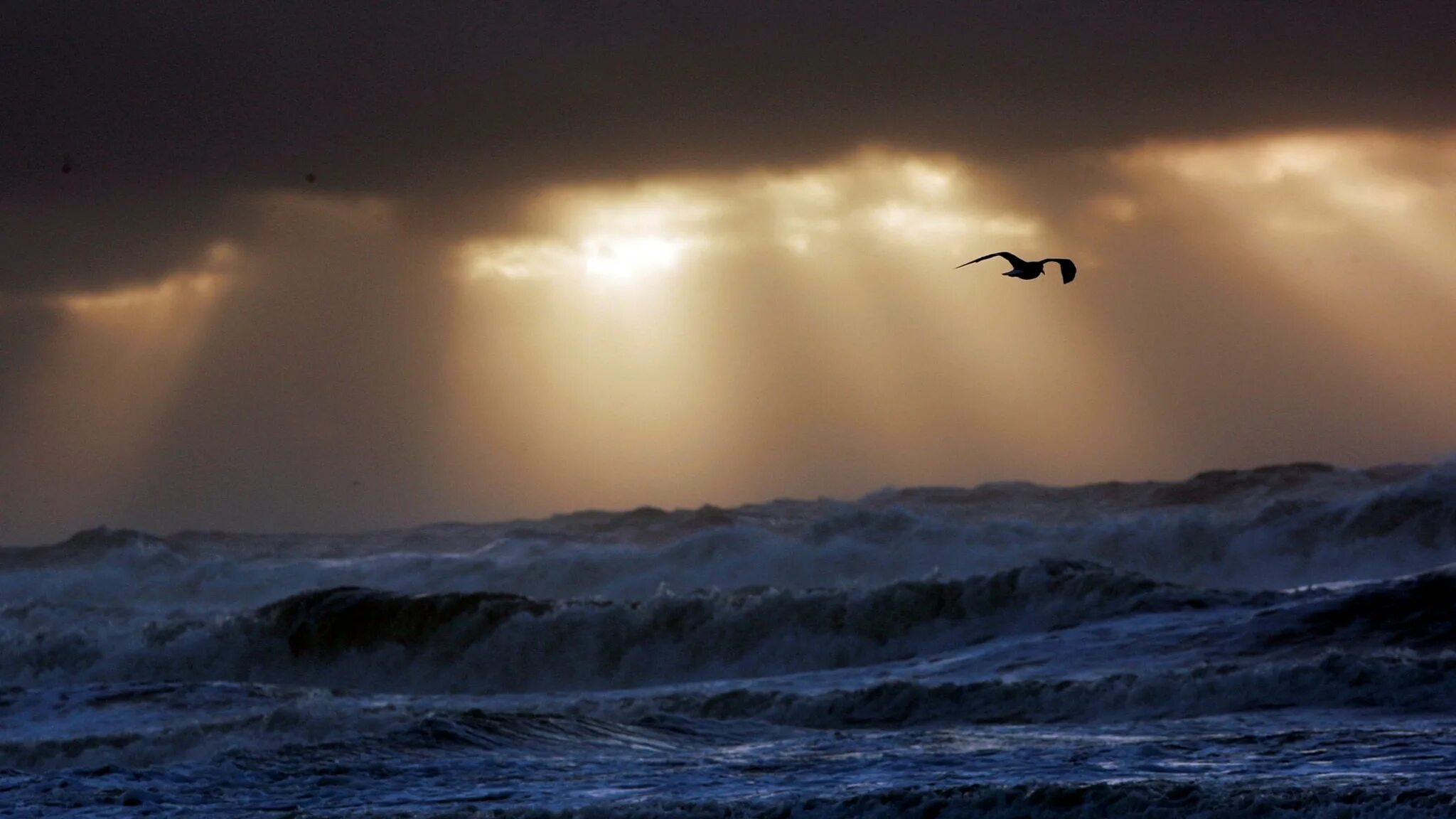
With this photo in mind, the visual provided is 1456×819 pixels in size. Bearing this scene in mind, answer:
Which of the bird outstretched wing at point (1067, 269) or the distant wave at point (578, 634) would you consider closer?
the bird outstretched wing at point (1067, 269)

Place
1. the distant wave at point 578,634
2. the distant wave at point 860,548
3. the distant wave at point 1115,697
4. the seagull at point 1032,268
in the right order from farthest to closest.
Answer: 1. the distant wave at point 860,548
2. the distant wave at point 578,634
3. the distant wave at point 1115,697
4. the seagull at point 1032,268

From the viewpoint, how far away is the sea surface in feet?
45.6

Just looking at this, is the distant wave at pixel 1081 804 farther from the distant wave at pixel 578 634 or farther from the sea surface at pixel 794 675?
the distant wave at pixel 578 634

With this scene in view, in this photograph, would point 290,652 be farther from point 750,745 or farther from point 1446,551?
point 1446,551

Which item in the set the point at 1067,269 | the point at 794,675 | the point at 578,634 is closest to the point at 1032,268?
the point at 1067,269

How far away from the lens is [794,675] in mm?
24672

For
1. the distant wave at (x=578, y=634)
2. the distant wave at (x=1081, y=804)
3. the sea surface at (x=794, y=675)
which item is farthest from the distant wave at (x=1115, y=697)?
the distant wave at (x=578, y=634)

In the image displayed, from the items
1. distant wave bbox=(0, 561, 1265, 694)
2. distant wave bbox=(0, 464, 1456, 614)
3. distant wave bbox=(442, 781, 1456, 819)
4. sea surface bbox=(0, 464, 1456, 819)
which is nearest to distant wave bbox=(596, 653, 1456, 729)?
sea surface bbox=(0, 464, 1456, 819)

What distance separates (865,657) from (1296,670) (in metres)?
9.60

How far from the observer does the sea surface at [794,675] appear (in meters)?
13.9

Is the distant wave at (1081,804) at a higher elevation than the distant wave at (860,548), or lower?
lower

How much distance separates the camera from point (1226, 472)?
5009cm

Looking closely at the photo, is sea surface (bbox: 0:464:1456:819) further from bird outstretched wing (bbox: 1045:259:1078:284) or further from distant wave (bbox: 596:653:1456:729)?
bird outstretched wing (bbox: 1045:259:1078:284)

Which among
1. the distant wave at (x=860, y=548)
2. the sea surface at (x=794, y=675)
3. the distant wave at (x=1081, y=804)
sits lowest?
the distant wave at (x=1081, y=804)
